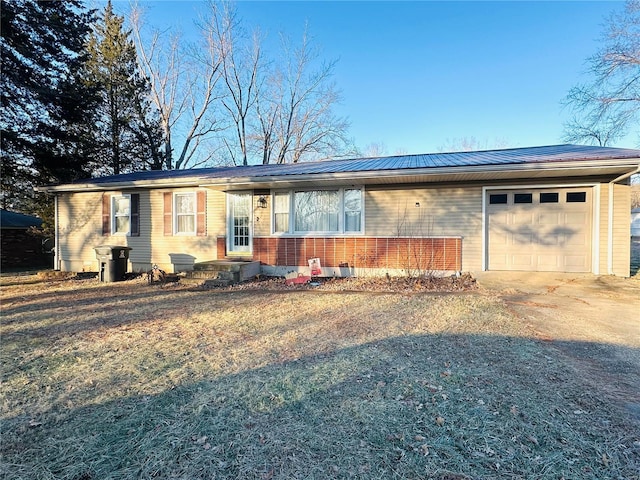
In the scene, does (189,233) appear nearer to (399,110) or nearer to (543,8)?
(543,8)

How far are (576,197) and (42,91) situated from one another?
672 inches

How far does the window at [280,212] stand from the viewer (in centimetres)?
964

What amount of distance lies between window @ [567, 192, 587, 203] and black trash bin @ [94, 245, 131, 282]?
40.4 ft

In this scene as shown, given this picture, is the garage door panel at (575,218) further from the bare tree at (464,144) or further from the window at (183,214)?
the bare tree at (464,144)

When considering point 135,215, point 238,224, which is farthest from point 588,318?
point 135,215

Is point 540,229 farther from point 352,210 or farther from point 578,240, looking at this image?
point 352,210

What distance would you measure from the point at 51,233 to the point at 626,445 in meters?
19.1

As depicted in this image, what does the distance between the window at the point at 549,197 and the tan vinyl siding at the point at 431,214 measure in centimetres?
146

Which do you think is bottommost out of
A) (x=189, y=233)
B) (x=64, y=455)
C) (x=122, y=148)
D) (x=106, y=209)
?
(x=64, y=455)

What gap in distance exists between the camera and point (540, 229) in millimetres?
8227

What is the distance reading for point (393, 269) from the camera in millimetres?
8867

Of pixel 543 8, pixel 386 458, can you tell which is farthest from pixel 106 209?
pixel 543 8

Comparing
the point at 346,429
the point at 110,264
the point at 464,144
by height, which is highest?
the point at 464,144

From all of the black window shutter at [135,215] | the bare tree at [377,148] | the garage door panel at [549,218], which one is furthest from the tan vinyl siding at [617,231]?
the bare tree at [377,148]
